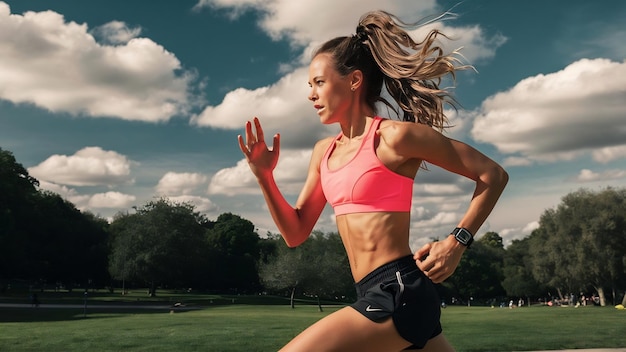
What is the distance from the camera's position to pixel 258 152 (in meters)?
3.73

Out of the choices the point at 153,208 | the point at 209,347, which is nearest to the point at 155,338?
the point at 209,347

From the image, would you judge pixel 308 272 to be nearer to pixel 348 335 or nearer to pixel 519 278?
pixel 519 278

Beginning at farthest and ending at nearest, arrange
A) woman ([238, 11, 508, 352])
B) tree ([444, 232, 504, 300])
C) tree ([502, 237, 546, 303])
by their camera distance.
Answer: tree ([444, 232, 504, 300]), tree ([502, 237, 546, 303]), woman ([238, 11, 508, 352])

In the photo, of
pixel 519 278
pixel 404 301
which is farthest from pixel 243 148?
pixel 519 278

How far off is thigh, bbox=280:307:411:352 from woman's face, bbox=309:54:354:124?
3.49 ft

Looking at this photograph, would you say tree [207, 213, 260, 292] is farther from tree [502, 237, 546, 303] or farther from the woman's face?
the woman's face

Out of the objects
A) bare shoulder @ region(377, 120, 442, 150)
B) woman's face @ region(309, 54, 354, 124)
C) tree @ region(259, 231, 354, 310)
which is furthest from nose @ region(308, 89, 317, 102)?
tree @ region(259, 231, 354, 310)

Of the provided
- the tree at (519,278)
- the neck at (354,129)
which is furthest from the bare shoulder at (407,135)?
the tree at (519,278)

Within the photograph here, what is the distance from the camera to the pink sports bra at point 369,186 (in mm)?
3146

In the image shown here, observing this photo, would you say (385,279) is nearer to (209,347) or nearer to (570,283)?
(209,347)

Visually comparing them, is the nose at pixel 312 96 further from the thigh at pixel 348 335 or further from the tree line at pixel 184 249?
the tree line at pixel 184 249

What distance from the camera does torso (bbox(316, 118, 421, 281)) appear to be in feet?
→ 10.2

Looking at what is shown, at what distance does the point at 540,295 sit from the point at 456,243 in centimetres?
9647

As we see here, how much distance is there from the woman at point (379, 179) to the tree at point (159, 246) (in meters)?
60.1
